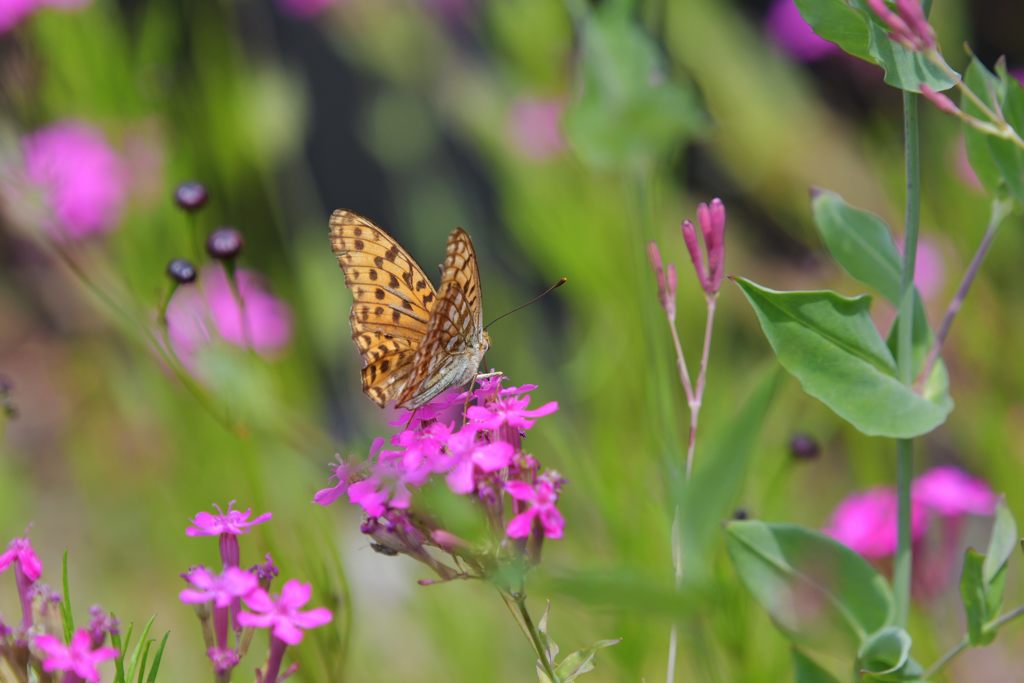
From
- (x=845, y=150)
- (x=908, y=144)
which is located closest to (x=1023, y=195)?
(x=908, y=144)

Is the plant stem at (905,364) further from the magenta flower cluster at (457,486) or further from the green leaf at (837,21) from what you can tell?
the magenta flower cluster at (457,486)

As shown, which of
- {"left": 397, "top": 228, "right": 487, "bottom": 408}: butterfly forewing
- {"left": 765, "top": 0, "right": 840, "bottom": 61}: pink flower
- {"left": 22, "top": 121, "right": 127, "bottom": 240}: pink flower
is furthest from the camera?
{"left": 765, "top": 0, "right": 840, "bottom": 61}: pink flower

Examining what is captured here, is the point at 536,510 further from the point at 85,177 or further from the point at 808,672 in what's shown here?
the point at 85,177

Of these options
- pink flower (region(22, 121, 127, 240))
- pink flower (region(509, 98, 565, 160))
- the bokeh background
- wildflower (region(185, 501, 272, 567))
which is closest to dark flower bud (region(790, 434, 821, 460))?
the bokeh background

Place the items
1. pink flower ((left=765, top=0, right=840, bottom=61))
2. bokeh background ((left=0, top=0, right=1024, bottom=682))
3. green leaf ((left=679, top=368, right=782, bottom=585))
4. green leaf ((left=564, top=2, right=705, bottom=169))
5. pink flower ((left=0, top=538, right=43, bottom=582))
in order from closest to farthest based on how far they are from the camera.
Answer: green leaf ((left=679, top=368, right=782, bottom=585)), pink flower ((left=0, top=538, right=43, bottom=582)), green leaf ((left=564, top=2, right=705, bottom=169)), bokeh background ((left=0, top=0, right=1024, bottom=682)), pink flower ((left=765, top=0, right=840, bottom=61))

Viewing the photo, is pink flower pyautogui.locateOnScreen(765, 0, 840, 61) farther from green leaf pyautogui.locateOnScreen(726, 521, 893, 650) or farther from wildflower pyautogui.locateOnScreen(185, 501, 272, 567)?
wildflower pyautogui.locateOnScreen(185, 501, 272, 567)

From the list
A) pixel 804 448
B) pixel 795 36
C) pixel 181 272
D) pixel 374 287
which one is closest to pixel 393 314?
pixel 374 287
